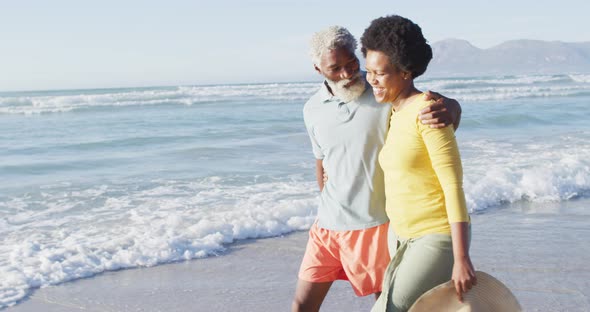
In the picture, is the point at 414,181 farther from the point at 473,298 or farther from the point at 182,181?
the point at 182,181

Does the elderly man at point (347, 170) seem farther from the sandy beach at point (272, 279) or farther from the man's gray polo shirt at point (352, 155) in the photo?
the sandy beach at point (272, 279)

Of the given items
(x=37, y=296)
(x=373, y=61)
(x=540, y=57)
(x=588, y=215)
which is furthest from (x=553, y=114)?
(x=540, y=57)

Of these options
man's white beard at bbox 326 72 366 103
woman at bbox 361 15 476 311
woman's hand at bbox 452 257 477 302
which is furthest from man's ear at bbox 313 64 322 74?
woman's hand at bbox 452 257 477 302

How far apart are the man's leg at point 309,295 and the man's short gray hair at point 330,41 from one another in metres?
1.02

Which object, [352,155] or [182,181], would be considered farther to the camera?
[182,181]

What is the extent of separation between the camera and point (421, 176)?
7.85 feet

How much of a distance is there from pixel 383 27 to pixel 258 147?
11182mm

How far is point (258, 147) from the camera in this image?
13.6 meters

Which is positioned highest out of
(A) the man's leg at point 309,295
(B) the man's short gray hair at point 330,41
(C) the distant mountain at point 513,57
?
(B) the man's short gray hair at point 330,41

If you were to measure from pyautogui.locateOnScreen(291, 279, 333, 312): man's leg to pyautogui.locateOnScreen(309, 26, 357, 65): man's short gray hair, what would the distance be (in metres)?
1.02

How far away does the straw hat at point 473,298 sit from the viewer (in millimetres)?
2346

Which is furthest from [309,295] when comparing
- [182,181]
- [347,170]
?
[182,181]

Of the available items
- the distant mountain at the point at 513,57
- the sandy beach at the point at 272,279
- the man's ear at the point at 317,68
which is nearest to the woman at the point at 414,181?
the man's ear at the point at 317,68

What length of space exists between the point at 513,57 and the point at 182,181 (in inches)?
4056
